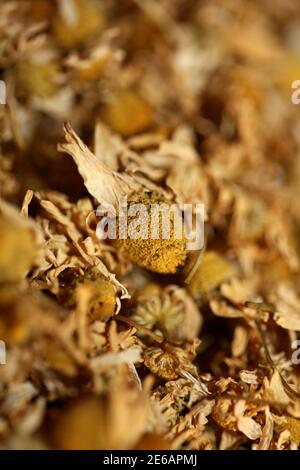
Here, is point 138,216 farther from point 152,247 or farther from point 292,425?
point 292,425

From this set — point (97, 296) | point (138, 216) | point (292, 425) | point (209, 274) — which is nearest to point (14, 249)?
point (97, 296)

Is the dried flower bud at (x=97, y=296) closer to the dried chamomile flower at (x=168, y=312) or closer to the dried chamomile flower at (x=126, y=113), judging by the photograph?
the dried chamomile flower at (x=168, y=312)

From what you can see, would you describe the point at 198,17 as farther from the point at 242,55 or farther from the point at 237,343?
the point at 237,343

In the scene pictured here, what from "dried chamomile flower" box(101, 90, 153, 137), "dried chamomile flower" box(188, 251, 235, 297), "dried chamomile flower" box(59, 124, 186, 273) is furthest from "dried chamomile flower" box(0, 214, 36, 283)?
"dried chamomile flower" box(101, 90, 153, 137)

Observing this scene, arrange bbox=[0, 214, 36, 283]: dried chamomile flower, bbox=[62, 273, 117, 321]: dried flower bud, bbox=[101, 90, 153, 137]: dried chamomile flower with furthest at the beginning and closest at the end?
bbox=[101, 90, 153, 137]: dried chamomile flower < bbox=[62, 273, 117, 321]: dried flower bud < bbox=[0, 214, 36, 283]: dried chamomile flower

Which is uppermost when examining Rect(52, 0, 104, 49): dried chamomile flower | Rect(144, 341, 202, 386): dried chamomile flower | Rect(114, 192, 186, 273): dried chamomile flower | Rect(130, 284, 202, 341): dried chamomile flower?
Rect(52, 0, 104, 49): dried chamomile flower

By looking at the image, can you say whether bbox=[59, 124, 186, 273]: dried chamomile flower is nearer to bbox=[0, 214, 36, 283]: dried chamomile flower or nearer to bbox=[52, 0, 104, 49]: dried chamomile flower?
bbox=[0, 214, 36, 283]: dried chamomile flower
